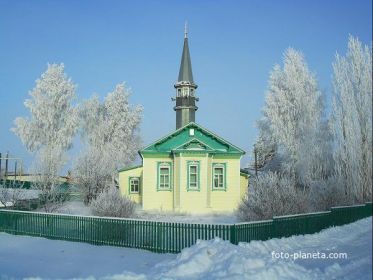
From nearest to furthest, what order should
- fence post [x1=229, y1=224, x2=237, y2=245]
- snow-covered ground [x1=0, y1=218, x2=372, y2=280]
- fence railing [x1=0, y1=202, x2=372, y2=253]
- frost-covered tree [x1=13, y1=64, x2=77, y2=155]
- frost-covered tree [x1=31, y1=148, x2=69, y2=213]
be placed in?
snow-covered ground [x1=0, y1=218, x2=372, y2=280], fence post [x1=229, y1=224, x2=237, y2=245], fence railing [x1=0, y1=202, x2=372, y2=253], frost-covered tree [x1=31, y1=148, x2=69, y2=213], frost-covered tree [x1=13, y1=64, x2=77, y2=155]

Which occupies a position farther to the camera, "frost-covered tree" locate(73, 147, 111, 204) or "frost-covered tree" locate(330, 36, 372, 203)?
"frost-covered tree" locate(73, 147, 111, 204)

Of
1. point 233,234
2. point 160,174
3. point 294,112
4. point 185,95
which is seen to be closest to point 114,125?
point 185,95

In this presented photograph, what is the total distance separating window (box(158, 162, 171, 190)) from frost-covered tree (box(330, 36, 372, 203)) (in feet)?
65.8

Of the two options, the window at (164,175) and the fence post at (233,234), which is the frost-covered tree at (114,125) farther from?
the fence post at (233,234)

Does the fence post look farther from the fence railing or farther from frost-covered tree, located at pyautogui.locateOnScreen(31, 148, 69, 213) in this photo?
frost-covered tree, located at pyautogui.locateOnScreen(31, 148, 69, 213)

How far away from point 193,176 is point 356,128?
21.2 meters

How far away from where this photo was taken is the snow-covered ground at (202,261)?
29.3 feet

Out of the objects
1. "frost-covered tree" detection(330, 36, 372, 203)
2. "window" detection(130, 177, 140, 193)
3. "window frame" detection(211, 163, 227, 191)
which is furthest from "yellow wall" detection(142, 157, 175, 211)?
"frost-covered tree" detection(330, 36, 372, 203)

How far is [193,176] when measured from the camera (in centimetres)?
2697

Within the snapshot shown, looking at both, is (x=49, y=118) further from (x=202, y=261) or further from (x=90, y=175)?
(x=202, y=261)

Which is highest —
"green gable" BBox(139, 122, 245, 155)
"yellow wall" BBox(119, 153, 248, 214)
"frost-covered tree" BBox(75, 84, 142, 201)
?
"frost-covered tree" BBox(75, 84, 142, 201)

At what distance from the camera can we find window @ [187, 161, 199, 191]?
26.8 m

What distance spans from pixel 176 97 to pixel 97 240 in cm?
2315

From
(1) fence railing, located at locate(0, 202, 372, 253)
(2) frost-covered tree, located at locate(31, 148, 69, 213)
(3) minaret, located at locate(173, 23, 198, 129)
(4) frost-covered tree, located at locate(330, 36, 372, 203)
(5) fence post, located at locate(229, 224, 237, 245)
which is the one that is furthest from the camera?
(3) minaret, located at locate(173, 23, 198, 129)
